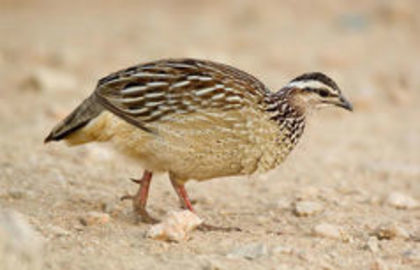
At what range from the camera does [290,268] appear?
18.8 ft

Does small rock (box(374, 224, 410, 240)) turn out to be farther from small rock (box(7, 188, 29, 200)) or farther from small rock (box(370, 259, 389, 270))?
small rock (box(7, 188, 29, 200))

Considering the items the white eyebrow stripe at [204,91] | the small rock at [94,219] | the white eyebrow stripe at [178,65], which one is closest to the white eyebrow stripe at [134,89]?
the white eyebrow stripe at [178,65]

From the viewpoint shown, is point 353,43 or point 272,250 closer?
point 272,250

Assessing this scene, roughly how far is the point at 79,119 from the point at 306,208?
222 cm

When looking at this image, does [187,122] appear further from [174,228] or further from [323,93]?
[323,93]

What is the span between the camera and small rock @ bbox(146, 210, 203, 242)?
6.18 meters

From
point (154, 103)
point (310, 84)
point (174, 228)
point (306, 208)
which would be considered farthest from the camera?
point (306, 208)

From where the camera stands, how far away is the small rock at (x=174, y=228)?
243 inches

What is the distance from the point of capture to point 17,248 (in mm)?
4773

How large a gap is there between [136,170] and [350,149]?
3086 mm

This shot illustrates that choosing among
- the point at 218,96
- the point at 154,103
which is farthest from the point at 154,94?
the point at 218,96

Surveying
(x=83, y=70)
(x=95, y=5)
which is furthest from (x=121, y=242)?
(x=95, y=5)

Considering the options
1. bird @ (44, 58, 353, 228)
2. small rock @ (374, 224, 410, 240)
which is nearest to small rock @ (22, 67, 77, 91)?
bird @ (44, 58, 353, 228)

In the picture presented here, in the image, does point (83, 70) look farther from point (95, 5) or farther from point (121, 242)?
point (121, 242)
